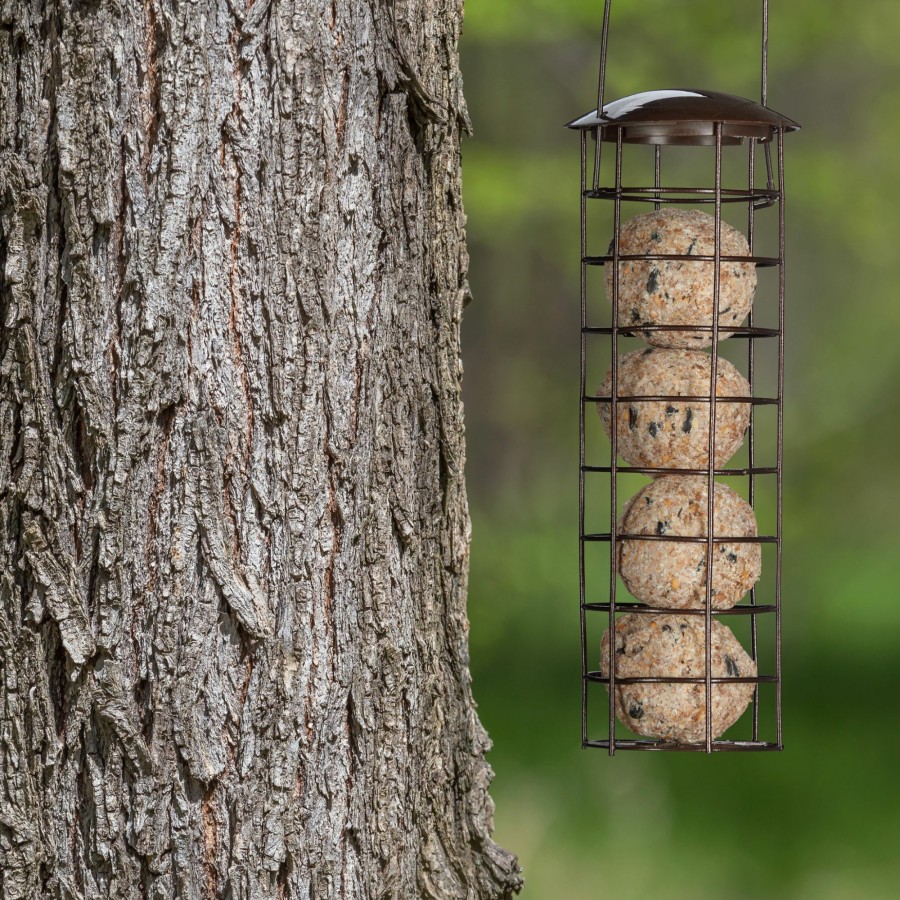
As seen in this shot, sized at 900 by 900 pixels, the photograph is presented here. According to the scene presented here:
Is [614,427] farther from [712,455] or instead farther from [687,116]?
[687,116]

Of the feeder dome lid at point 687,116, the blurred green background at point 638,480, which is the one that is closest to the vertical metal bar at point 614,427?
the feeder dome lid at point 687,116

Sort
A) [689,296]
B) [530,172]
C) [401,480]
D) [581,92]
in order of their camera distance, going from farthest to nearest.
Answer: [581,92] → [530,172] → [689,296] → [401,480]

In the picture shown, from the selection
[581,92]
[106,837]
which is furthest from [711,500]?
[581,92]

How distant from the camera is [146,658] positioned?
74.2 inches

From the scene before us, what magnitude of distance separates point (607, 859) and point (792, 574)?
561 centimetres

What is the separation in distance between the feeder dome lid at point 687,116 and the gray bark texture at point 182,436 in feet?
1.39

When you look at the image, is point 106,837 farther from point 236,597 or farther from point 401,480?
point 401,480

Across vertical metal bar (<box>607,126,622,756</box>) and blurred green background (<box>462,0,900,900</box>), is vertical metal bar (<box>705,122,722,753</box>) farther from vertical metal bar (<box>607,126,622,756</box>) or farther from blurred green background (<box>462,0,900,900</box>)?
blurred green background (<box>462,0,900,900</box>)

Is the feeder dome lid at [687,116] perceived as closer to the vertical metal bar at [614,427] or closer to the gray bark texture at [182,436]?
the vertical metal bar at [614,427]

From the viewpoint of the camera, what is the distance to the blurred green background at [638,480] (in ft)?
20.3

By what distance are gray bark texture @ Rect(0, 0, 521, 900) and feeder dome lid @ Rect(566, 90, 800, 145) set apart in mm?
423

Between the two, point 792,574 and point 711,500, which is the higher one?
point 711,500

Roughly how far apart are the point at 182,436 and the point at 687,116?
0.97 meters

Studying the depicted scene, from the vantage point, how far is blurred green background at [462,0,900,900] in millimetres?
6188
